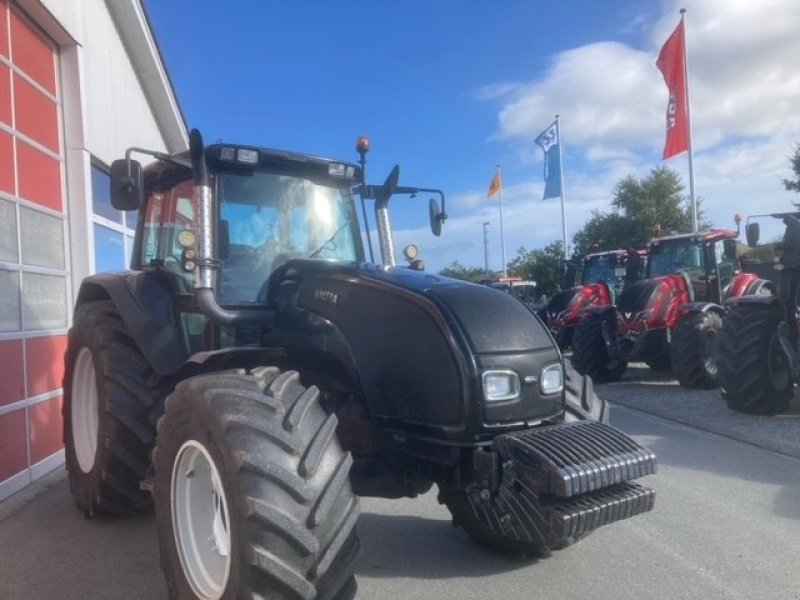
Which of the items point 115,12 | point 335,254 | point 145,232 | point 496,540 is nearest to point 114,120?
point 115,12

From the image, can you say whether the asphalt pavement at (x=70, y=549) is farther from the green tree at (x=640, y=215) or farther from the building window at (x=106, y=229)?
the green tree at (x=640, y=215)

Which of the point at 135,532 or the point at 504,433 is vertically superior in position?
the point at 504,433

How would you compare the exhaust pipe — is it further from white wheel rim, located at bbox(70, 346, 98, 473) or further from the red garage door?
the red garage door

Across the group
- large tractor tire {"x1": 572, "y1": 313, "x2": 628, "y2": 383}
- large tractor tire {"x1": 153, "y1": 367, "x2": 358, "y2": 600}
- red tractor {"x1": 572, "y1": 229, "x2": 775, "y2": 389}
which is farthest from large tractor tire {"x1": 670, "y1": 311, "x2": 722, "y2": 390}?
large tractor tire {"x1": 153, "y1": 367, "x2": 358, "y2": 600}

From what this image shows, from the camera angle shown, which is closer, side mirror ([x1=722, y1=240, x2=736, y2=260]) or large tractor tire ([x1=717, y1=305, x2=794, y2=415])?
large tractor tire ([x1=717, y1=305, x2=794, y2=415])

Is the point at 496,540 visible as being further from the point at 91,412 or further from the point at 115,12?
the point at 115,12

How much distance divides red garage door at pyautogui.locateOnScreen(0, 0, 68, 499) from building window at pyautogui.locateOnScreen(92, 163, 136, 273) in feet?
3.03

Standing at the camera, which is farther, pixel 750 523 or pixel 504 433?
pixel 750 523

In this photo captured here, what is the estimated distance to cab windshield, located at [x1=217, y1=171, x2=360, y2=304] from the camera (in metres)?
4.18

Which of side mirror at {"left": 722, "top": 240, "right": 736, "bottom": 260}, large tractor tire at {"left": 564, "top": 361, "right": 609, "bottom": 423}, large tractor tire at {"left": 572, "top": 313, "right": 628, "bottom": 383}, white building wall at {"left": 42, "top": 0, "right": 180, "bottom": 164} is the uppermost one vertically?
white building wall at {"left": 42, "top": 0, "right": 180, "bottom": 164}

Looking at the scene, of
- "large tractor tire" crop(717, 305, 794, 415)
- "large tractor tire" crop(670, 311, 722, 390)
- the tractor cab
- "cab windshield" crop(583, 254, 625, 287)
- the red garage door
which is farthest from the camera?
"cab windshield" crop(583, 254, 625, 287)

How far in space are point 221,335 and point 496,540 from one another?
1.84m

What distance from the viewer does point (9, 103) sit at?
6.14m

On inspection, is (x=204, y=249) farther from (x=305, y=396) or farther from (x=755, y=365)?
(x=755, y=365)
